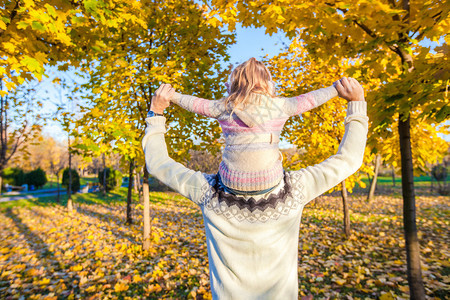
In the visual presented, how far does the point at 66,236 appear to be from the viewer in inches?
278

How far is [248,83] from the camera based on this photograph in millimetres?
1037

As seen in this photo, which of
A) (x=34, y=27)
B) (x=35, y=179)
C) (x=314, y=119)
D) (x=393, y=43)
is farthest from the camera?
(x=35, y=179)

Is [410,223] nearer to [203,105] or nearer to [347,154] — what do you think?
[347,154]

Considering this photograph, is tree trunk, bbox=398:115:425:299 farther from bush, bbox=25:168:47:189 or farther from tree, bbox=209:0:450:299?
bush, bbox=25:168:47:189

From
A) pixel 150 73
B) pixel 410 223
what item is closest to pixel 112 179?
pixel 150 73

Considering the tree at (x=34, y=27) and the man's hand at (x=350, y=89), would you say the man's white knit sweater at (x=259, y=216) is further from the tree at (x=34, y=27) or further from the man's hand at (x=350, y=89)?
the tree at (x=34, y=27)

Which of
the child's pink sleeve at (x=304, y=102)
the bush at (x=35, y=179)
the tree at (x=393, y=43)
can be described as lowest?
the bush at (x=35, y=179)

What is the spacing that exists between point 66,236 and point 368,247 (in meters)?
8.00

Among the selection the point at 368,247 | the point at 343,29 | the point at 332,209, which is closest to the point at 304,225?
the point at 368,247

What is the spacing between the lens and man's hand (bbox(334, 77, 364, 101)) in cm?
109

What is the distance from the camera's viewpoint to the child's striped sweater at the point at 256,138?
1014 millimetres

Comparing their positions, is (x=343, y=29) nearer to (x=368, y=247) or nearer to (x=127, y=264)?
(x=368, y=247)

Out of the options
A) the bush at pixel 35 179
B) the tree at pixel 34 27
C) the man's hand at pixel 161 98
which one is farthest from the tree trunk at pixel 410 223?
the bush at pixel 35 179

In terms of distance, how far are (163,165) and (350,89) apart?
0.90m
